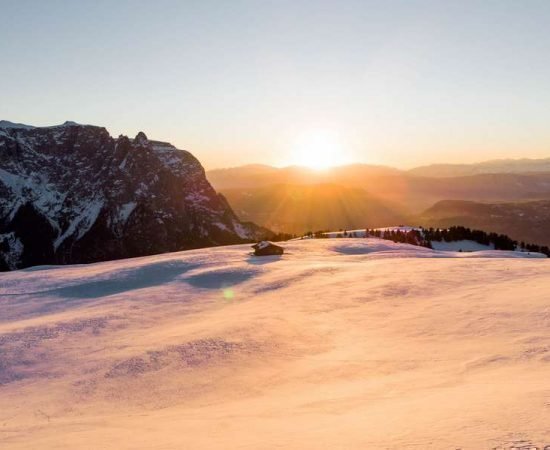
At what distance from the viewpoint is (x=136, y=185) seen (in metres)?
197

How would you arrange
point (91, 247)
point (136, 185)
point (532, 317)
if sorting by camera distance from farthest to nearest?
point (136, 185)
point (91, 247)
point (532, 317)

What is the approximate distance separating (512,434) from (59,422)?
26.0 ft

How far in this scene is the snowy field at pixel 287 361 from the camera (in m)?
6.99

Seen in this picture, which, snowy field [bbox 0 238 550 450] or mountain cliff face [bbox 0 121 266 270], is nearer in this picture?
snowy field [bbox 0 238 550 450]

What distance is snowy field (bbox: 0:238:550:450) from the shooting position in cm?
699

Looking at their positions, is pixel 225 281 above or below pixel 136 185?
below

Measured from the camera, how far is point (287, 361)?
12.4 m

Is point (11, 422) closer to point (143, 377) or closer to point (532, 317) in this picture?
point (143, 377)

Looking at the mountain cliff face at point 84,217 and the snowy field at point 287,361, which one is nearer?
the snowy field at point 287,361

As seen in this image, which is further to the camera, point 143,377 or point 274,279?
point 274,279

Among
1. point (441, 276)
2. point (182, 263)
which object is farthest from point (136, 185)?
point (441, 276)

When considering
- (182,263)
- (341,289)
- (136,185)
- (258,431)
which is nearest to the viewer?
(258,431)

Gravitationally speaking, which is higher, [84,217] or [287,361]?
[84,217]

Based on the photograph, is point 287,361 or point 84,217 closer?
point 287,361
